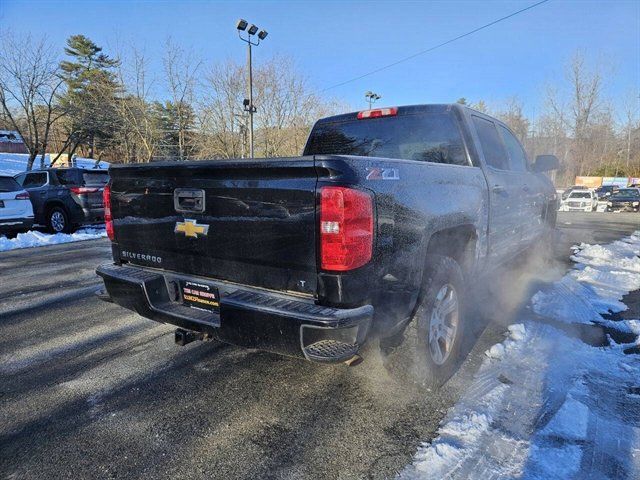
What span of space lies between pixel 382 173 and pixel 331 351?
1.00 m

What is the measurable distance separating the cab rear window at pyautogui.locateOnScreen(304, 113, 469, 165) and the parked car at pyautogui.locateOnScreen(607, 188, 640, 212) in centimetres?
3009

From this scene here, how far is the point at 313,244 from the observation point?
2.19 meters

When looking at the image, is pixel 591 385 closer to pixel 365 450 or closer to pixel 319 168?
pixel 365 450

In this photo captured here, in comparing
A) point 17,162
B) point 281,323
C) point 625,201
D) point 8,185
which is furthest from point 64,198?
point 17,162


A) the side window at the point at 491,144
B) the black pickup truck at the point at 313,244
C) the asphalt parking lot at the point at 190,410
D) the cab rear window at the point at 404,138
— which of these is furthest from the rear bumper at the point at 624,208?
the cab rear window at the point at 404,138

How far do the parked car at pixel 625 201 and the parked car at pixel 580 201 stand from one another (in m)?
1.51

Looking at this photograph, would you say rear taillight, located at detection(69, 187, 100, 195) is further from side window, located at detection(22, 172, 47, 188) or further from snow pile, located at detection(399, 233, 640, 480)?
snow pile, located at detection(399, 233, 640, 480)

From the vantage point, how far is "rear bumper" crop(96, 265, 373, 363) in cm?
211

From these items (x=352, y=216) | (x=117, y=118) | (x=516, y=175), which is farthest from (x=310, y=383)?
(x=117, y=118)

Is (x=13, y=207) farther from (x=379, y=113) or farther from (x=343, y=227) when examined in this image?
(x=343, y=227)

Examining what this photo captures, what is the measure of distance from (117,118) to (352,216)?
95.2ft

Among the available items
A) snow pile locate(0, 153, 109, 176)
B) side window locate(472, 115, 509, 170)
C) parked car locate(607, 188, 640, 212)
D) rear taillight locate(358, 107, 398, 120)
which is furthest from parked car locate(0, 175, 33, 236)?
snow pile locate(0, 153, 109, 176)

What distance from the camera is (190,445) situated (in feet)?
7.68

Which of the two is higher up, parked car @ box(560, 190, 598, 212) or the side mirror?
the side mirror
